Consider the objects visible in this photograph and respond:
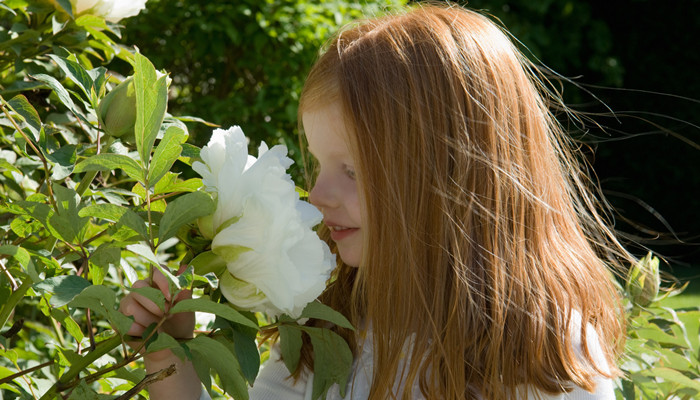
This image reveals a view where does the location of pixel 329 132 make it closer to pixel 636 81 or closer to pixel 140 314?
pixel 140 314

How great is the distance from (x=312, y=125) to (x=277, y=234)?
0.51 meters

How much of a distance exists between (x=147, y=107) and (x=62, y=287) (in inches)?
6.5

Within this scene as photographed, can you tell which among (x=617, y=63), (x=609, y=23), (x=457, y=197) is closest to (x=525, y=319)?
(x=457, y=197)

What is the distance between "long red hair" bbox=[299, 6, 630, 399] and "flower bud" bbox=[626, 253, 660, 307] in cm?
23

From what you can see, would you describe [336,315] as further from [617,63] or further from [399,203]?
[617,63]

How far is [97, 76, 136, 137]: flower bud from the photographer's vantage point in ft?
2.28

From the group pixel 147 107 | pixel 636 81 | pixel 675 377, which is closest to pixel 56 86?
pixel 147 107

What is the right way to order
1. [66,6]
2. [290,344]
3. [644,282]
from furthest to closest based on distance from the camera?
[644,282]
[66,6]
[290,344]

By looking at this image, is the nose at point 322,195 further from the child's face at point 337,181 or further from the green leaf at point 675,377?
the green leaf at point 675,377

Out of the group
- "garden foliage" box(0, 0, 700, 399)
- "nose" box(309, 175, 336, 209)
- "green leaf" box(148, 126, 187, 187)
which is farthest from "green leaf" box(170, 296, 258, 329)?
"nose" box(309, 175, 336, 209)

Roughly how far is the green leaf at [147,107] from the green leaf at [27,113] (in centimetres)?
16

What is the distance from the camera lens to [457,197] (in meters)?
1.11

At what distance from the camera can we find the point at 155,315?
2.49 ft

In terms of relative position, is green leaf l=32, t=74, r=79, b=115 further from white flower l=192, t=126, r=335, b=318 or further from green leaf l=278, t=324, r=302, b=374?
green leaf l=278, t=324, r=302, b=374
